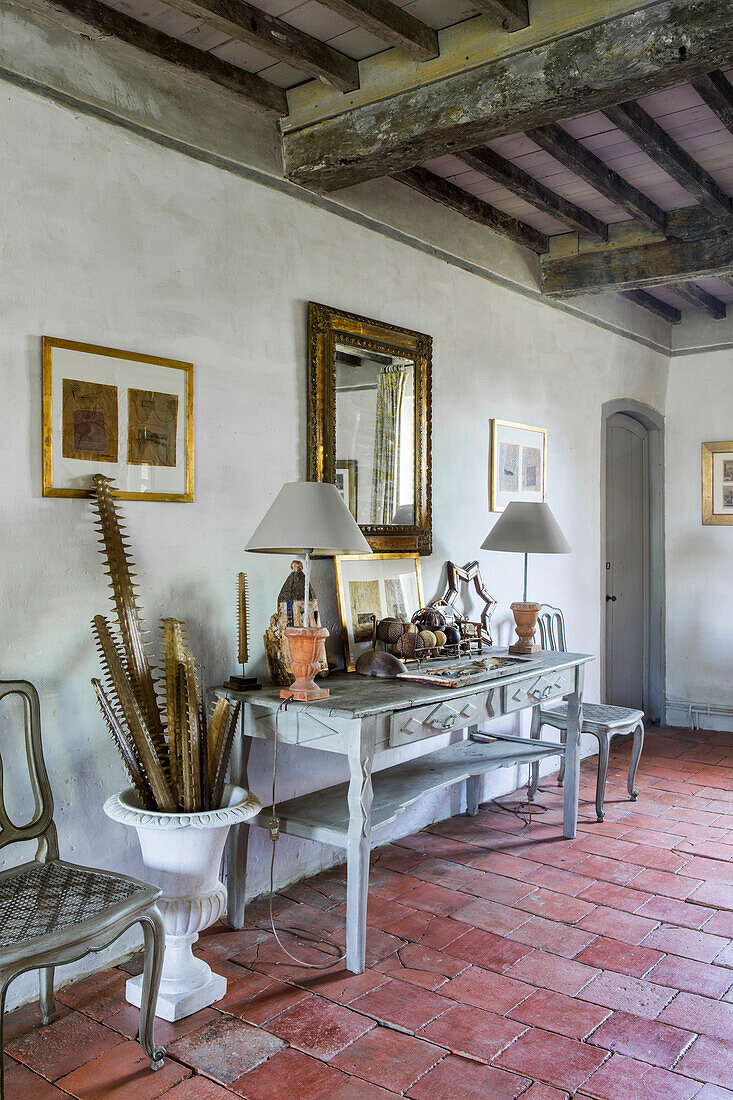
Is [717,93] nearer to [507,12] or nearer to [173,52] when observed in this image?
[507,12]

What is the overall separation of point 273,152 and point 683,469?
494 centimetres

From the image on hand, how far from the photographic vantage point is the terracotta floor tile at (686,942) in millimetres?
3368

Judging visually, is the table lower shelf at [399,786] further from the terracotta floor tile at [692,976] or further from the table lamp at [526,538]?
the terracotta floor tile at [692,976]

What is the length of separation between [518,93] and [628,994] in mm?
3288

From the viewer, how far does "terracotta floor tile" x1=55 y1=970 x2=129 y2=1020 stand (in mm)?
2932

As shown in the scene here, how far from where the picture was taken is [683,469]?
7.53m

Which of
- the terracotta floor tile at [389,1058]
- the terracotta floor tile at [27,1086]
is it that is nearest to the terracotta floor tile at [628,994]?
the terracotta floor tile at [389,1058]

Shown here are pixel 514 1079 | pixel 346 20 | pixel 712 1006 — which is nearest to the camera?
pixel 514 1079

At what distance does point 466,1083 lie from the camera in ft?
8.33

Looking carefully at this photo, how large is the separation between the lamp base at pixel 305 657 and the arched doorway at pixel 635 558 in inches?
161

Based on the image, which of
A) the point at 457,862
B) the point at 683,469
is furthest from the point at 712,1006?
the point at 683,469

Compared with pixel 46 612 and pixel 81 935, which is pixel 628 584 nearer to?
pixel 46 612

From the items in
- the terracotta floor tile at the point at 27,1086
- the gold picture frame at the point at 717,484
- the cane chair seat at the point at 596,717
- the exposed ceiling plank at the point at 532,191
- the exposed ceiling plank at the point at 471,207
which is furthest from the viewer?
the gold picture frame at the point at 717,484

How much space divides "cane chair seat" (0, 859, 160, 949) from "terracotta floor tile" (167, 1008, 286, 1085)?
0.54 metres
